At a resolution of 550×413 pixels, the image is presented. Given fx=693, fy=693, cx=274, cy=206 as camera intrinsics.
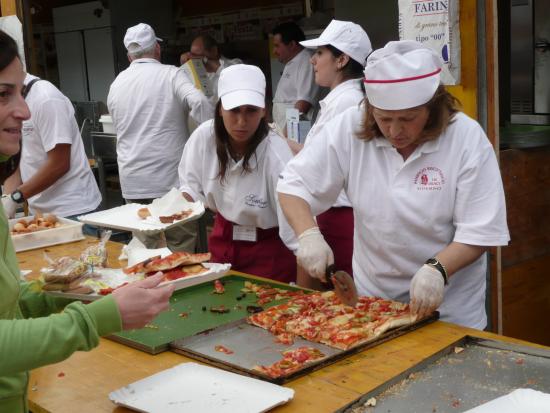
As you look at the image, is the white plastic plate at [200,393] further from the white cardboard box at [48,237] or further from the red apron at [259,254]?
the white cardboard box at [48,237]

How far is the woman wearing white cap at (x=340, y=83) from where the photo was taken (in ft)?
12.4

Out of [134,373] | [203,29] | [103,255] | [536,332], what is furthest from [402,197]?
[203,29]

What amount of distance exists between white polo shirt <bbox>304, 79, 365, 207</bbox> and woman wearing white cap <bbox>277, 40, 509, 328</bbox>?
89cm

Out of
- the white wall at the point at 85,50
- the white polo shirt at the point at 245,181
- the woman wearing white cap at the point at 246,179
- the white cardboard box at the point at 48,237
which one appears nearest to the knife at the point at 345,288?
the white polo shirt at the point at 245,181

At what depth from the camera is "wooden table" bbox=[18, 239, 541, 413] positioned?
6.32ft

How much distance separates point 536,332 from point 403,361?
243 cm

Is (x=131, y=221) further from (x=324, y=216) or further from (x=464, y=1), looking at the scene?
(x=464, y=1)

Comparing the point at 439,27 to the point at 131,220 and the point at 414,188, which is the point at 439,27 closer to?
the point at 414,188

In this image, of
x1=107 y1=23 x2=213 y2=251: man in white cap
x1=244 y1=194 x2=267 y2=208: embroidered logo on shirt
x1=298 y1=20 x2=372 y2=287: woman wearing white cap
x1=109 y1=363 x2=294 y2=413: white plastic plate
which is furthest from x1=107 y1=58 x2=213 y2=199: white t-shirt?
x1=109 y1=363 x2=294 y2=413: white plastic plate

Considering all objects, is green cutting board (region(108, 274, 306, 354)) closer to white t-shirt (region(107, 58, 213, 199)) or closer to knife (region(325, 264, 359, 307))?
knife (region(325, 264, 359, 307))

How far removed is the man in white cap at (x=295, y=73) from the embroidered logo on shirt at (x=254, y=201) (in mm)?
3658

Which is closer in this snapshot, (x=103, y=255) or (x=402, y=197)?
(x=402, y=197)

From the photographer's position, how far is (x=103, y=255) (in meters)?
3.19

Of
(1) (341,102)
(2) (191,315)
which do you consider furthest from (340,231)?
(2) (191,315)
